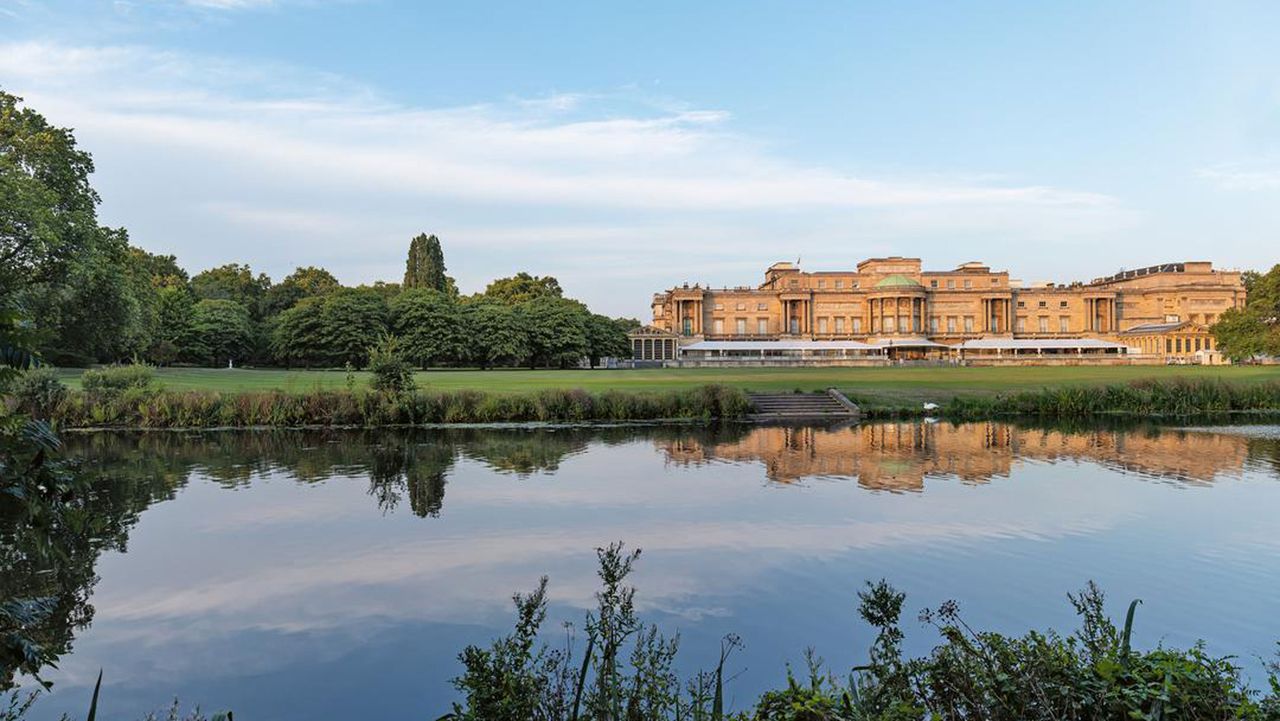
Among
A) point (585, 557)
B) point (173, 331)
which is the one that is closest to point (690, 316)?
point (173, 331)

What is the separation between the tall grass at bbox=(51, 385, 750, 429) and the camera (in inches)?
1118

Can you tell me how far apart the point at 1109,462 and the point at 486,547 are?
51.5 feet

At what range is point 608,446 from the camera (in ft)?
78.2

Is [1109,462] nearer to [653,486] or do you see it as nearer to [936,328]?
[653,486]

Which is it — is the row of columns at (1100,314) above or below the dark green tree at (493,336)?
above

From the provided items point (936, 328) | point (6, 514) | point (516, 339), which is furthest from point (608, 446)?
point (936, 328)

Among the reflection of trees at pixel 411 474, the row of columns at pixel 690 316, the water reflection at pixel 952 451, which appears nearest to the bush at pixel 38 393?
the reflection of trees at pixel 411 474

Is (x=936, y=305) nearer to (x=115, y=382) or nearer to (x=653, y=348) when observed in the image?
(x=653, y=348)

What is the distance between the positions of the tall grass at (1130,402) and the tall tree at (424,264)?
211ft

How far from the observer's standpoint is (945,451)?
22406mm

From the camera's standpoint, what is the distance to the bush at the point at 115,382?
96.3 ft

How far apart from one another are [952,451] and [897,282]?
81629 mm

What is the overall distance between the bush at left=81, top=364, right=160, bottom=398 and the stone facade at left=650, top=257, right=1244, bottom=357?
7018 centimetres

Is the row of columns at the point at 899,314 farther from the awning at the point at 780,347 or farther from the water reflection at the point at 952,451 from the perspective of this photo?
the water reflection at the point at 952,451
